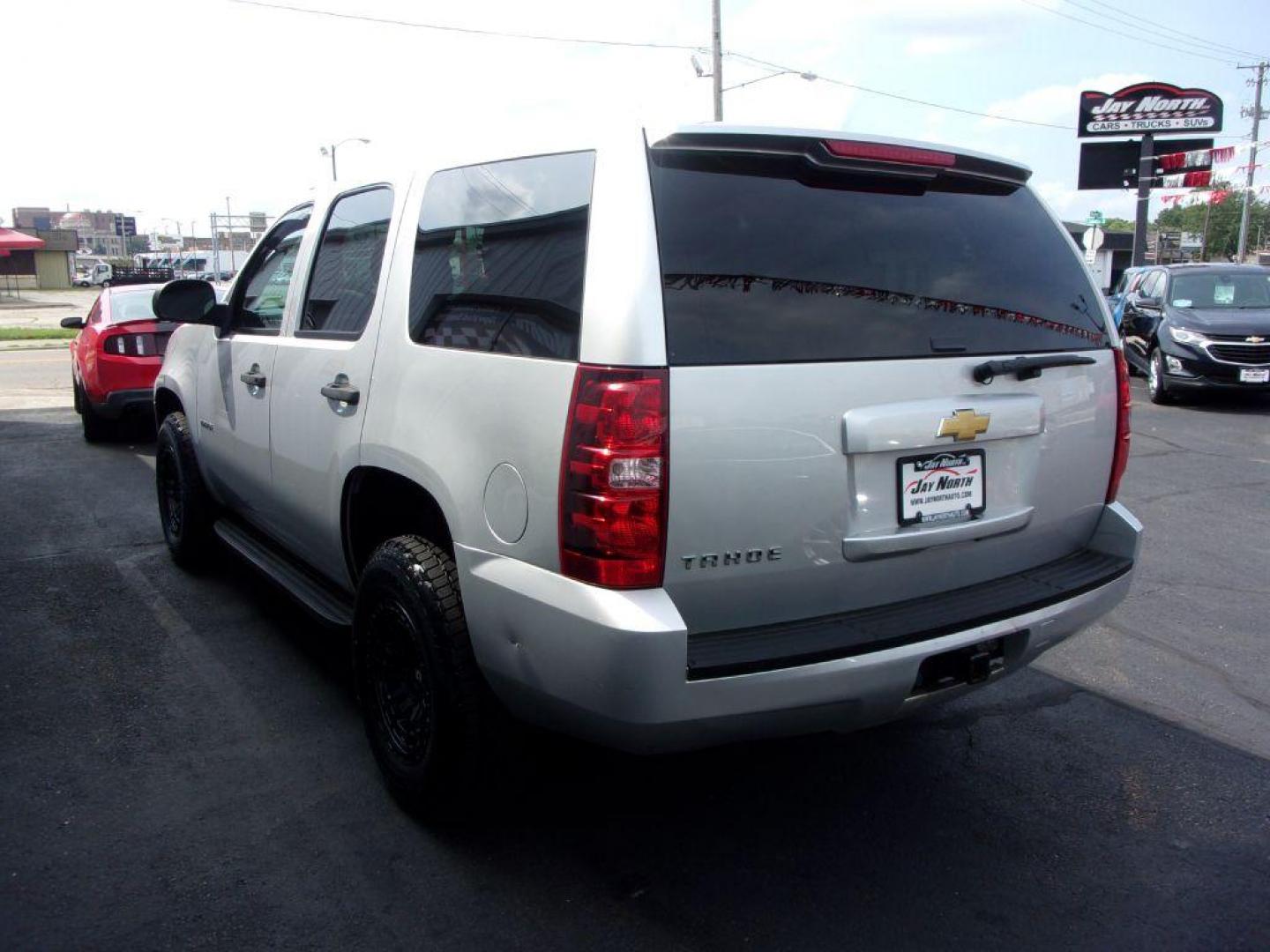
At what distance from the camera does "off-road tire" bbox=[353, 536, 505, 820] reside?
111 inches

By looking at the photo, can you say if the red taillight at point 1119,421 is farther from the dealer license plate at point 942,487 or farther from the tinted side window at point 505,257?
the tinted side window at point 505,257

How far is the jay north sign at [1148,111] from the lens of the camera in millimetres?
28078

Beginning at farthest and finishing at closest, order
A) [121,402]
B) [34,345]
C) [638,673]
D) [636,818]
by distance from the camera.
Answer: [34,345], [121,402], [636,818], [638,673]

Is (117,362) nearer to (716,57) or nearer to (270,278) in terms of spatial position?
(270,278)

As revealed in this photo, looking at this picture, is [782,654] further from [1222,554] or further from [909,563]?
[1222,554]

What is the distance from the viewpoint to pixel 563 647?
2.43m

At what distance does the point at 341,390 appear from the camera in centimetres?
342

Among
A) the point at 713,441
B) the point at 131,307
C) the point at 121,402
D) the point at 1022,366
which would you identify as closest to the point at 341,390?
the point at 713,441

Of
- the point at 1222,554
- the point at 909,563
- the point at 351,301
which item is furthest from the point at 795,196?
the point at 1222,554

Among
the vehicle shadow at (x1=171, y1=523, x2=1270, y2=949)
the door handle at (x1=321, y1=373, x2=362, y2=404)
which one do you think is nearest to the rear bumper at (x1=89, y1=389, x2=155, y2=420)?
the vehicle shadow at (x1=171, y1=523, x2=1270, y2=949)

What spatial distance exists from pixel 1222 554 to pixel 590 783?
14.8ft

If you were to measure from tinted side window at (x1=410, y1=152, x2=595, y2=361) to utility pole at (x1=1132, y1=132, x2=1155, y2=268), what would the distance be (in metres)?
28.8

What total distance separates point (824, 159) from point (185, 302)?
3047mm

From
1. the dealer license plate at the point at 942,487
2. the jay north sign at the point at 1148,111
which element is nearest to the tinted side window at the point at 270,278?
the dealer license plate at the point at 942,487
